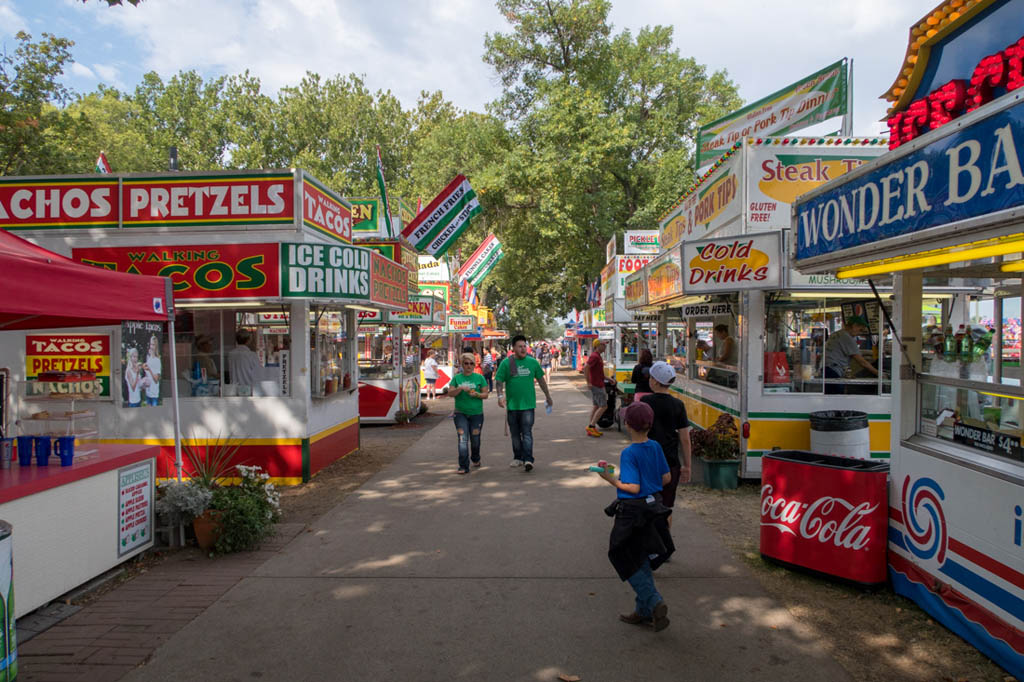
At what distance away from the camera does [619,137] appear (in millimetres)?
24188

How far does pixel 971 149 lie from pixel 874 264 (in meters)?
1.43

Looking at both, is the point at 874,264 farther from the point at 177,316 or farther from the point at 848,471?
the point at 177,316

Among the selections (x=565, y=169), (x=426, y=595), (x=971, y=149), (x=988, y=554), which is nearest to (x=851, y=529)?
(x=988, y=554)

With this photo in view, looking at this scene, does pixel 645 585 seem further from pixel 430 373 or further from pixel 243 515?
pixel 430 373

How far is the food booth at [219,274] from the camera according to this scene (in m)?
8.23

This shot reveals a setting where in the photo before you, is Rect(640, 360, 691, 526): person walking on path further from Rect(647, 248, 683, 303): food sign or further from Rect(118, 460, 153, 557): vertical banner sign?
Rect(118, 460, 153, 557): vertical banner sign

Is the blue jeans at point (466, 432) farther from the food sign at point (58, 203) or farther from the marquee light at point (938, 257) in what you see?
the marquee light at point (938, 257)

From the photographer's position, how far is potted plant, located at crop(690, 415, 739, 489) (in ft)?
25.7

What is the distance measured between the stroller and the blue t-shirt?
922cm

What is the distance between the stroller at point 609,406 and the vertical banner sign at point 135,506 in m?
9.12

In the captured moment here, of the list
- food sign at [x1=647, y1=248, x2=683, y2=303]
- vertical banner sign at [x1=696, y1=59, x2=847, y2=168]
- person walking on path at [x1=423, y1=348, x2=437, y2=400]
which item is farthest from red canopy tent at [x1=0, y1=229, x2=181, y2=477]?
person walking on path at [x1=423, y1=348, x2=437, y2=400]

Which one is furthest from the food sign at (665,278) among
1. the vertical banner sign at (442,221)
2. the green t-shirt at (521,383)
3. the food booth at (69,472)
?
the food booth at (69,472)

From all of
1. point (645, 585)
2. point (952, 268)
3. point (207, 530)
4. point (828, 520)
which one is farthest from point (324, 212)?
point (952, 268)

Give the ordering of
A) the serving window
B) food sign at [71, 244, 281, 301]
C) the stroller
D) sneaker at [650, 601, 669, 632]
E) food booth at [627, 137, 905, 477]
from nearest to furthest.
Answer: sneaker at [650, 601, 669, 632], food booth at [627, 137, 905, 477], the serving window, food sign at [71, 244, 281, 301], the stroller
